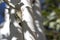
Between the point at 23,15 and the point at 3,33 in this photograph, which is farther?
the point at 3,33

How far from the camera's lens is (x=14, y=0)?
156 centimetres

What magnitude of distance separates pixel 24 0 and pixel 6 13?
0.91 ft

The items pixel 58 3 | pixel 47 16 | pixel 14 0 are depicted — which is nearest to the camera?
pixel 14 0

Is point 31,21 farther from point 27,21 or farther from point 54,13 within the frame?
point 54,13

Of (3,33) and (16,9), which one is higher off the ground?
(16,9)

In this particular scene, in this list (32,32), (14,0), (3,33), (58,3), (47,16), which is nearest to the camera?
(32,32)

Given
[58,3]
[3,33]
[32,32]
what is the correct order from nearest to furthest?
[32,32]
[3,33]
[58,3]

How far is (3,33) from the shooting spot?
1700 mm

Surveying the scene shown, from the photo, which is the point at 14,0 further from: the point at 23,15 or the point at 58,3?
the point at 58,3

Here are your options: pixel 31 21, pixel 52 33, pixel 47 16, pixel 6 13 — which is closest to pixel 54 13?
pixel 47 16

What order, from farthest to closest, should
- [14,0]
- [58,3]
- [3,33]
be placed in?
[58,3] < [3,33] < [14,0]

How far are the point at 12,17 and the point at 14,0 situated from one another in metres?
0.15

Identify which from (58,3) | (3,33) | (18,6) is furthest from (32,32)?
(58,3)

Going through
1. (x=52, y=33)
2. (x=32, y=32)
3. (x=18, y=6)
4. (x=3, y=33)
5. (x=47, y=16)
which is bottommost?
(x=32, y=32)
